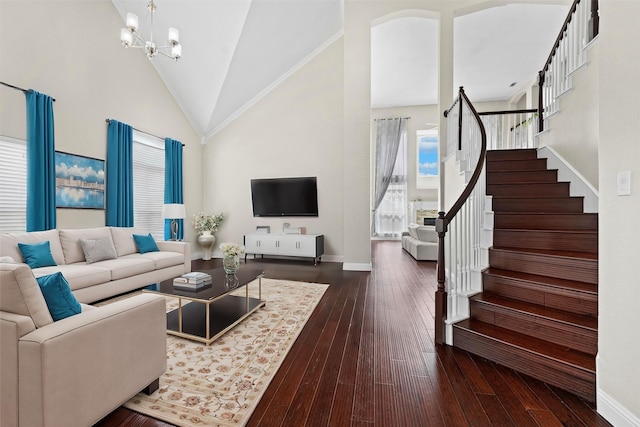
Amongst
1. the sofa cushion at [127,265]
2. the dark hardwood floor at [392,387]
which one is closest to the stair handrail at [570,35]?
the dark hardwood floor at [392,387]

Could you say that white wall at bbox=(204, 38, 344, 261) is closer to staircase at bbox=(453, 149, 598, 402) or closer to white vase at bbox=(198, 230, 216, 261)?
white vase at bbox=(198, 230, 216, 261)

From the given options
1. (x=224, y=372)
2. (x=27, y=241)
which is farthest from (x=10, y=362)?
(x=27, y=241)

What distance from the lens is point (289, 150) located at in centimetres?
614

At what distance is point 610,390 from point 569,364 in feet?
0.68

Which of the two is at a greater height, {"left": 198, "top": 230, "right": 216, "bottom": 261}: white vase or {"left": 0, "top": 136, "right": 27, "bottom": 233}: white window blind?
{"left": 0, "top": 136, "right": 27, "bottom": 233}: white window blind

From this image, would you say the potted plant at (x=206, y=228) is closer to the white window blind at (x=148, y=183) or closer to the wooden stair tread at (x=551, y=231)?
the white window blind at (x=148, y=183)

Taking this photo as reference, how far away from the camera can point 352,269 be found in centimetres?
493

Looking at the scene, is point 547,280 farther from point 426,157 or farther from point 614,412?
point 426,157

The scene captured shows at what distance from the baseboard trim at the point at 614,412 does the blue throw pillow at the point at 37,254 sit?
4.81m

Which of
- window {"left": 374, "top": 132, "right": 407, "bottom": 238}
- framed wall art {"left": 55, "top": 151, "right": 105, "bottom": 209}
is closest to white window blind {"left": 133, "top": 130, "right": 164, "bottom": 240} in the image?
framed wall art {"left": 55, "top": 151, "right": 105, "bottom": 209}

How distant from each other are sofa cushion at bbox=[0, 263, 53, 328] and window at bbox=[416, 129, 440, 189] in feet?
29.1

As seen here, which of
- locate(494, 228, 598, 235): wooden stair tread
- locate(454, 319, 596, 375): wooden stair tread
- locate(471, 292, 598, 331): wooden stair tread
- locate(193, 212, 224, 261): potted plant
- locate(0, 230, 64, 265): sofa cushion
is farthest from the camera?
locate(193, 212, 224, 261): potted plant

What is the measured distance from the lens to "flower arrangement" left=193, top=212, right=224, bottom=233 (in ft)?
20.1

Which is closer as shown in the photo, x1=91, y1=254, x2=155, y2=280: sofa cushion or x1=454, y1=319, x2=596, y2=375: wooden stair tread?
x1=454, y1=319, x2=596, y2=375: wooden stair tread
